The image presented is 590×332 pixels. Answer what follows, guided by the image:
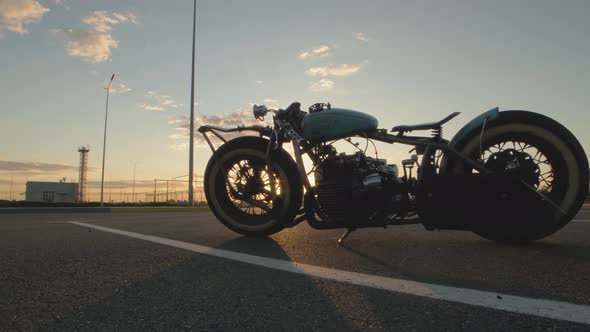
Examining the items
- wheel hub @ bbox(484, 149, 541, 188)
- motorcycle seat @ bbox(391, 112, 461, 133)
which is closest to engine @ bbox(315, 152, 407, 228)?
motorcycle seat @ bbox(391, 112, 461, 133)

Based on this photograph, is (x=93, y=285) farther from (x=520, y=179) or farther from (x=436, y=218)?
(x=520, y=179)

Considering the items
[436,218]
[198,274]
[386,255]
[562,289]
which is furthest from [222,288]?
[436,218]

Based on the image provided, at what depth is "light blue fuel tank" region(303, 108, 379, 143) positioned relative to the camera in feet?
11.4

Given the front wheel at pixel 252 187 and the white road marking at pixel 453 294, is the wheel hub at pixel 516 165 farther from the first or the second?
the front wheel at pixel 252 187

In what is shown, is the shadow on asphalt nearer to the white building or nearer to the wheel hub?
the wheel hub

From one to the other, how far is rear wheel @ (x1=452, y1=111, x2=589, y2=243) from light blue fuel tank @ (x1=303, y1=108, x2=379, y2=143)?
89 centimetres

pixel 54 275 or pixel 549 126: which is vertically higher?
pixel 549 126

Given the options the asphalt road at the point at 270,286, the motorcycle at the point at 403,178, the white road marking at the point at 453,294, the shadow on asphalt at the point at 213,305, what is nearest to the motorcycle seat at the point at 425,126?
the motorcycle at the point at 403,178

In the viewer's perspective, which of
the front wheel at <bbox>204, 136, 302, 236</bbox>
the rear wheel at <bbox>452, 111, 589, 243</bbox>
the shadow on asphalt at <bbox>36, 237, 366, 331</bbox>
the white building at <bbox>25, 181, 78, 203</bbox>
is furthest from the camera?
the white building at <bbox>25, 181, 78, 203</bbox>

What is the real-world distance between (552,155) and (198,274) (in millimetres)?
2644

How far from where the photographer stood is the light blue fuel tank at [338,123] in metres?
3.47

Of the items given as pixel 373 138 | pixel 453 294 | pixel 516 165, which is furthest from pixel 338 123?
pixel 453 294

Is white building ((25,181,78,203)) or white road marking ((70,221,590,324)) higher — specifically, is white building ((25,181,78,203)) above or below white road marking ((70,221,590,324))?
above

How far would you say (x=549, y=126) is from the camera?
2977mm
